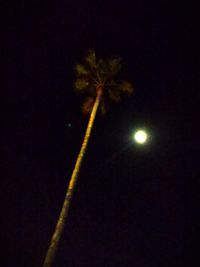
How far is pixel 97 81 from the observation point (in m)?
19.3

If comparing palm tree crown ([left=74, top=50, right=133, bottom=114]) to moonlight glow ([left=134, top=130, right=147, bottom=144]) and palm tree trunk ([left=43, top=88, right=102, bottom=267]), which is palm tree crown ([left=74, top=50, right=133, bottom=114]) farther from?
moonlight glow ([left=134, top=130, right=147, bottom=144])

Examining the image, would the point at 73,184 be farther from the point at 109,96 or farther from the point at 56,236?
the point at 109,96

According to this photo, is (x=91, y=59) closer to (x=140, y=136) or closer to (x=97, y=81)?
(x=97, y=81)

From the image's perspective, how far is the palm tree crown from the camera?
19.2 m

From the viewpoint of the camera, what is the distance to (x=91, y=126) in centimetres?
1705

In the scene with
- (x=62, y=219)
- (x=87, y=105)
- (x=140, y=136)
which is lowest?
(x=62, y=219)

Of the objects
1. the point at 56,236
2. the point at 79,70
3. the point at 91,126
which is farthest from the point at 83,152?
the point at 79,70

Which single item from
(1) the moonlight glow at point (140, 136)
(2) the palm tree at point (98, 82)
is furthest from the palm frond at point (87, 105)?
(1) the moonlight glow at point (140, 136)

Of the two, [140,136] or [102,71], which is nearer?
[140,136]

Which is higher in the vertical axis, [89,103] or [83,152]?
[89,103]

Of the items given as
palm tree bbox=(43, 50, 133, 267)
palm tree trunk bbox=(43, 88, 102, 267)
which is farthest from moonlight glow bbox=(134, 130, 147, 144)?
palm tree bbox=(43, 50, 133, 267)

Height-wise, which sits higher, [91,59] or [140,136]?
[91,59]

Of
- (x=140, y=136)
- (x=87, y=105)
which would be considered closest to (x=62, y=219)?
(x=140, y=136)

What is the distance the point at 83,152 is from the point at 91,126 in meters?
1.62
